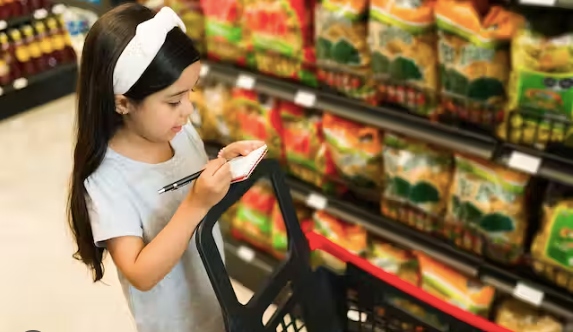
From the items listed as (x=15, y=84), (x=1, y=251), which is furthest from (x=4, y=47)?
(x=1, y=251)

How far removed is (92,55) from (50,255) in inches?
82.8

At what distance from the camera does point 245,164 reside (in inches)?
45.0

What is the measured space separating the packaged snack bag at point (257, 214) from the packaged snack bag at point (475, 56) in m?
0.99

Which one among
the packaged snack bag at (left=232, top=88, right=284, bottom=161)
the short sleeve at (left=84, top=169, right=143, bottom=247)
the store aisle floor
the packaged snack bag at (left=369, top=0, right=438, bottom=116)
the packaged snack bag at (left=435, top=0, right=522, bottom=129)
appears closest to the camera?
the short sleeve at (left=84, top=169, right=143, bottom=247)

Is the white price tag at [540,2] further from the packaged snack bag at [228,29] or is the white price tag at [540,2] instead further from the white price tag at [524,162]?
the packaged snack bag at [228,29]

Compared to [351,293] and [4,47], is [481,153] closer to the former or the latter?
[351,293]

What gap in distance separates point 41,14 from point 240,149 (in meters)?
3.72

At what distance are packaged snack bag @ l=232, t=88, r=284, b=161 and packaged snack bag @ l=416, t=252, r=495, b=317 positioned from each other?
28.2 inches

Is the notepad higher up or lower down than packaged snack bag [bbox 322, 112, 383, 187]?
higher up

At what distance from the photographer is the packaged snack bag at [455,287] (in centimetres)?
197

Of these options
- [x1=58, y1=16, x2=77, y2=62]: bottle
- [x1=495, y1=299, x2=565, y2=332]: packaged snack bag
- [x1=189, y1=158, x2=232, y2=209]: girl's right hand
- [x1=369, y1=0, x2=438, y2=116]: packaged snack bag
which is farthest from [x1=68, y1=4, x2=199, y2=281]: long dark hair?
[x1=58, y1=16, x2=77, y2=62]: bottle

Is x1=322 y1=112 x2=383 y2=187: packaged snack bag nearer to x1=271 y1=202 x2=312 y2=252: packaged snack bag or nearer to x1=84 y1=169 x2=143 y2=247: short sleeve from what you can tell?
x1=271 y1=202 x2=312 y2=252: packaged snack bag

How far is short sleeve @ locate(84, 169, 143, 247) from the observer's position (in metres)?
1.21

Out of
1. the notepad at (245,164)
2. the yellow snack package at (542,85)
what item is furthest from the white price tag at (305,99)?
the notepad at (245,164)
